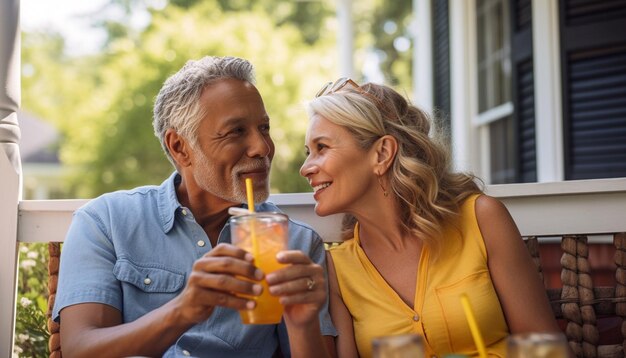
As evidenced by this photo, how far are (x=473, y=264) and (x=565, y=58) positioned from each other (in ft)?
9.45

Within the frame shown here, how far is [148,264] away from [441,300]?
0.86 m

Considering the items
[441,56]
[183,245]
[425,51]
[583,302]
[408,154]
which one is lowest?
[583,302]

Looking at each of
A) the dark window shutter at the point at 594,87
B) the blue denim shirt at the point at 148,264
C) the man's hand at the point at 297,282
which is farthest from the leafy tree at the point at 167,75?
the man's hand at the point at 297,282

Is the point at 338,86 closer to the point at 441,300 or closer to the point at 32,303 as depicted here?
the point at 441,300

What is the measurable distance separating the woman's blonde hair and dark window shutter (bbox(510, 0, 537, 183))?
2.76 meters

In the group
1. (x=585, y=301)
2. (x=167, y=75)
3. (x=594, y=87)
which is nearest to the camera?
(x=585, y=301)

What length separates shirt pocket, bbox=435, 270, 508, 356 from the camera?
224cm

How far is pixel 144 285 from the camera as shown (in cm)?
223

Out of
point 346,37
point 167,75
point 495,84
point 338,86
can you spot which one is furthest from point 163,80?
point 338,86

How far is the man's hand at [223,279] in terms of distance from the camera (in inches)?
65.9

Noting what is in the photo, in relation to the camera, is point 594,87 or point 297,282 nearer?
point 297,282

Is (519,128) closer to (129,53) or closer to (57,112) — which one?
(129,53)

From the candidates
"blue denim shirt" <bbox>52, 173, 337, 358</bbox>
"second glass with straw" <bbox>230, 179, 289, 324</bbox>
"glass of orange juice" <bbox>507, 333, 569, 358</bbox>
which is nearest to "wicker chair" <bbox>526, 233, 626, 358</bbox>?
"blue denim shirt" <bbox>52, 173, 337, 358</bbox>

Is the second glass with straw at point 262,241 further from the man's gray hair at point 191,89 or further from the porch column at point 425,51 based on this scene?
the porch column at point 425,51
